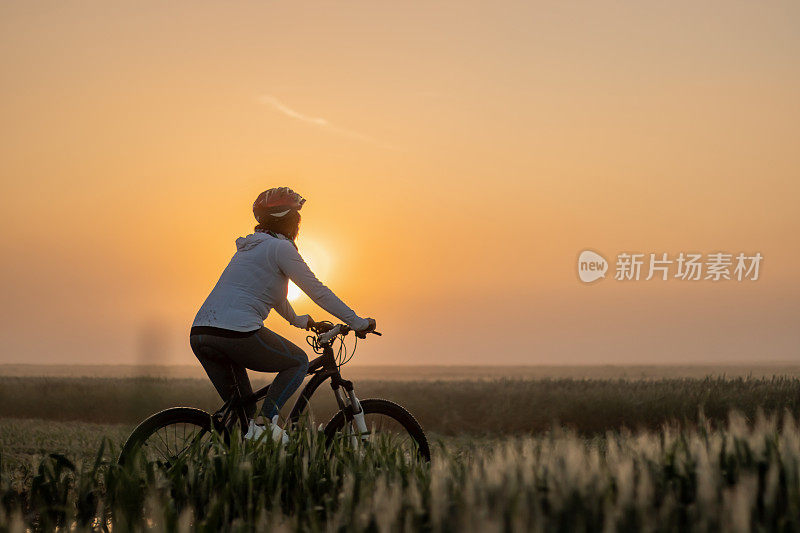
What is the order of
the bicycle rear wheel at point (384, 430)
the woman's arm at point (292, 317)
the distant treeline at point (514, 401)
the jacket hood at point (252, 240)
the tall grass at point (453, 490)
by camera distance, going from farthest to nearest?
the distant treeline at point (514, 401), the woman's arm at point (292, 317), the bicycle rear wheel at point (384, 430), the jacket hood at point (252, 240), the tall grass at point (453, 490)

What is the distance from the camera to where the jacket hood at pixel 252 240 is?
24.2 feet

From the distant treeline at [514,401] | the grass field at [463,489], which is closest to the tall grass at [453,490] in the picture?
the grass field at [463,489]

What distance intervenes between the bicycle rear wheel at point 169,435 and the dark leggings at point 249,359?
36 cm

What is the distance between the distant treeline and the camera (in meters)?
19.6

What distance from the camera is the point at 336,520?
4824mm

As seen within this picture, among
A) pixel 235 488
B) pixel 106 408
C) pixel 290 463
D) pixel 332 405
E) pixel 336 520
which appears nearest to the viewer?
pixel 336 520

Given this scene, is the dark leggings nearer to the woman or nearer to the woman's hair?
the woman

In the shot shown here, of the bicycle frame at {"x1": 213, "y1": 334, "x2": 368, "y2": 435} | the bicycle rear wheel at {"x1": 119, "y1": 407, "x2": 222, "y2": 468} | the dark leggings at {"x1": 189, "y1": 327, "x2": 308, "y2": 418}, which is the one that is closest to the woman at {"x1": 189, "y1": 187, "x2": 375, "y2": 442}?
the dark leggings at {"x1": 189, "y1": 327, "x2": 308, "y2": 418}

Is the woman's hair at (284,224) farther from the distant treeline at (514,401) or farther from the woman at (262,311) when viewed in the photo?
the distant treeline at (514,401)

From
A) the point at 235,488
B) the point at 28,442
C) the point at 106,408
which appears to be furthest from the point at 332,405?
the point at 235,488

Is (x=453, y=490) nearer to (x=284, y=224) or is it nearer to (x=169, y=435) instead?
(x=284, y=224)

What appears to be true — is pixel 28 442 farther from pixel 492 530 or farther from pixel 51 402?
pixel 492 530

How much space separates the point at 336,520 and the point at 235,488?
1702mm

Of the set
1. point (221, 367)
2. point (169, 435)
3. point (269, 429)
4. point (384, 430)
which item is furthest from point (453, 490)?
point (169, 435)
